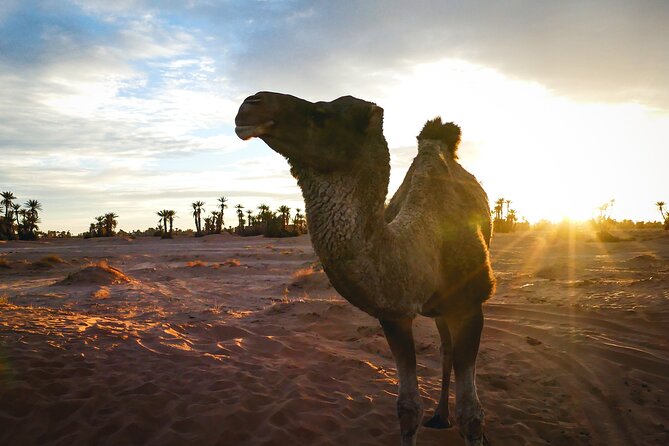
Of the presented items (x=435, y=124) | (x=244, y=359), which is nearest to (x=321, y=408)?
(x=244, y=359)

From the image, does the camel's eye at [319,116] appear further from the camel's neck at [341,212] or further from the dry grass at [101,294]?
the dry grass at [101,294]

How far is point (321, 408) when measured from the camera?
5.15 meters

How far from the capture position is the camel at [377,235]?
286cm

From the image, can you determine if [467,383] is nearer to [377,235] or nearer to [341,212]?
[377,235]

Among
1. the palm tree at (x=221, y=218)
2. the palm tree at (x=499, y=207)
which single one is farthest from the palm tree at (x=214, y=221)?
the palm tree at (x=499, y=207)

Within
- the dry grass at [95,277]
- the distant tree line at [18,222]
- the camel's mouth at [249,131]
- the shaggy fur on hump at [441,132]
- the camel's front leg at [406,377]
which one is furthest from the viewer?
the distant tree line at [18,222]

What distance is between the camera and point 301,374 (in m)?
6.21

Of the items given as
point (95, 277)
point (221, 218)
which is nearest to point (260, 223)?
point (221, 218)

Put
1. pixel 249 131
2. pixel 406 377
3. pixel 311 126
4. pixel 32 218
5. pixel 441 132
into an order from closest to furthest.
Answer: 1. pixel 249 131
2. pixel 311 126
3. pixel 406 377
4. pixel 441 132
5. pixel 32 218

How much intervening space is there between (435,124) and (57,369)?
18.7ft

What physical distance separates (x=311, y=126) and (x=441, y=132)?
302 centimetres

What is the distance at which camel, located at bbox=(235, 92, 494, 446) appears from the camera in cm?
286

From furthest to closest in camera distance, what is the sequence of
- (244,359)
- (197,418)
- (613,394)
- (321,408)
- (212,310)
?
(212,310), (244,359), (613,394), (321,408), (197,418)

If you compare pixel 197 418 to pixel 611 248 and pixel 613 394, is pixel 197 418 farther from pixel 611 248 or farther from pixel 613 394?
pixel 611 248
